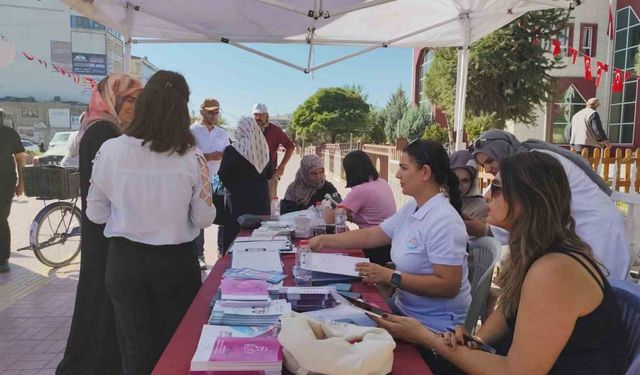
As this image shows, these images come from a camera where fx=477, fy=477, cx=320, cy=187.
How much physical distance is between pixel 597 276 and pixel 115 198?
1.77m

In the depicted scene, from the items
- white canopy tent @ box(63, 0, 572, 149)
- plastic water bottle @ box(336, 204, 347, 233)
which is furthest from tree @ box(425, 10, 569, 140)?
plastic water bottle @ box(336, 204, 347, 233)

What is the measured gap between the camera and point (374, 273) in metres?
2.02

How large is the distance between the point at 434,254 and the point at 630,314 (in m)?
0.73

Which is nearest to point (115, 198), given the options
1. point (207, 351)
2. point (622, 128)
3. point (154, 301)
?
point (154, 301)

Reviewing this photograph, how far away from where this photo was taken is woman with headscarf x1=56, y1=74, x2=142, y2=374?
236 centimetres

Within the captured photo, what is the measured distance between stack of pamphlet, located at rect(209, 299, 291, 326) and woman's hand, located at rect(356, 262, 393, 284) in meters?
0.53

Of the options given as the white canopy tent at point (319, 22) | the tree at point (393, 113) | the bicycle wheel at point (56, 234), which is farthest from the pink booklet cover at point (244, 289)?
the tree at point (393, 113)

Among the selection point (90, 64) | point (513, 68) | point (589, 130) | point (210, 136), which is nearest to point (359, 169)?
point (210, 136)

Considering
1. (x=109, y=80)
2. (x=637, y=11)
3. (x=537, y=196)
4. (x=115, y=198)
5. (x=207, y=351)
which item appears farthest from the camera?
(x=637, y=11)

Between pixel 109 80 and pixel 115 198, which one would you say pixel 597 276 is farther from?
pixel 109 80

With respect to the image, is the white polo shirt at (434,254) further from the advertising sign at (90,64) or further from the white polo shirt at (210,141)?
the advertising sign at (90,64)

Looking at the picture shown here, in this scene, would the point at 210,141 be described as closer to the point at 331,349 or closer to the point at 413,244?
the point at 413,244

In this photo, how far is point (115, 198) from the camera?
6.55 feet

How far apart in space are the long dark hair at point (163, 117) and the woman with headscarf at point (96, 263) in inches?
17.9
